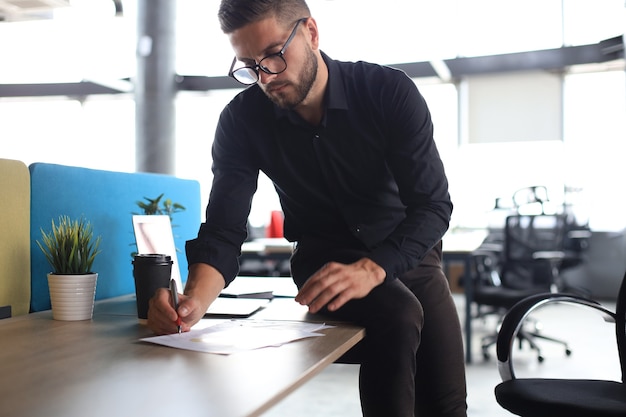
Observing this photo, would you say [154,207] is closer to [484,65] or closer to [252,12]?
[252,12]

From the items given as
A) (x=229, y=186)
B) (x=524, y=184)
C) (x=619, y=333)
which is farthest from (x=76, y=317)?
(x=524, y=184)

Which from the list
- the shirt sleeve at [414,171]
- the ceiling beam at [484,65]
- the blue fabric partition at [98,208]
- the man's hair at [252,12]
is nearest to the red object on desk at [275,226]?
the ceiling beam at [484,65]

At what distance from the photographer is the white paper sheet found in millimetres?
1126

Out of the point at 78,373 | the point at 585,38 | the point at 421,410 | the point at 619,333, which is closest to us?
the point at 78,373

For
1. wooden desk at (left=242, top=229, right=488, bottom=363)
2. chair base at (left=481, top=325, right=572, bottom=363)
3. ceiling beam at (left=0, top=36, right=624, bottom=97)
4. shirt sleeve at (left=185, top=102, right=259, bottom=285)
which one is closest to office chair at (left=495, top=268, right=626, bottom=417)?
shirt sleeve at (left=185, top=102, right=259, bottom=285)

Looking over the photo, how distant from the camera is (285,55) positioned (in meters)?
1.51

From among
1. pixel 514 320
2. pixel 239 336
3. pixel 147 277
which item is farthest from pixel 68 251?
pixel 514 320

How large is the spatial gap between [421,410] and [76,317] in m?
0.83

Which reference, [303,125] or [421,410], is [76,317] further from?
[421,410]

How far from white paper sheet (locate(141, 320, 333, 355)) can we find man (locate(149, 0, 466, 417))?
0.08m

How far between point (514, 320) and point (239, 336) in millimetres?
878

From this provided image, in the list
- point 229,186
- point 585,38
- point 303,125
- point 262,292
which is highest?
point 585,38

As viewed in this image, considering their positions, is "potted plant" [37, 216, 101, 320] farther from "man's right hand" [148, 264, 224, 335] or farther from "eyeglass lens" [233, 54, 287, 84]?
"eyeglass lens" [233, 54, 287, 84]

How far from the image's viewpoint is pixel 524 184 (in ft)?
28.0
